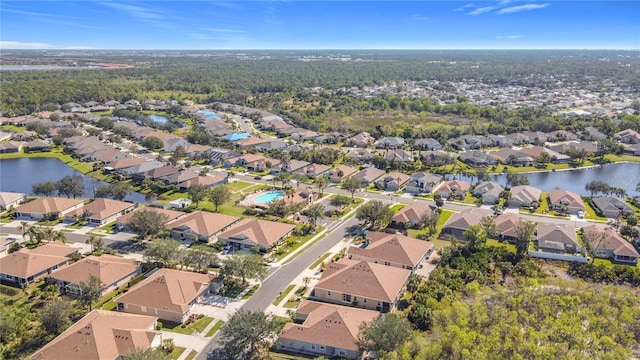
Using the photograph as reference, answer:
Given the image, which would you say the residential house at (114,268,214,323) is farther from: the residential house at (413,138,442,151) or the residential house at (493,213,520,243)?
the residential house at (413,138,442,151)

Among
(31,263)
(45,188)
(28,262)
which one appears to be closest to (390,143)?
(45,188)

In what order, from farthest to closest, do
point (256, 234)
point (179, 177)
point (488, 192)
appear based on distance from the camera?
point (179, 177)
point (488, 192)
point (256, 234)

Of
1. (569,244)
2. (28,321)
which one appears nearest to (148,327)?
(28,321)

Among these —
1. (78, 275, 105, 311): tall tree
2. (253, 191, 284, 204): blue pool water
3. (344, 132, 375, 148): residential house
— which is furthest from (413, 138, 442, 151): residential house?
(78, 275, 105, 311): tall tree

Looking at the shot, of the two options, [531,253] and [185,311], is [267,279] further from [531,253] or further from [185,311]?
[531,253]

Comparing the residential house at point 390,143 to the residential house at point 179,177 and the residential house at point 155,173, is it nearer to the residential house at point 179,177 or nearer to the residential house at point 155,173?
the residential house at point 179,177

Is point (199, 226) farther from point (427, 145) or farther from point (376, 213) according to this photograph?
point (427, 145)

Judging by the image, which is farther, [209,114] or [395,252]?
[209,114]

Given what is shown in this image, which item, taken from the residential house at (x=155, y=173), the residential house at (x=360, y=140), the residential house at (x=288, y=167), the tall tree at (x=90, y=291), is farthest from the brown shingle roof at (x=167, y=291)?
the residential house at (x=360, y=140)
